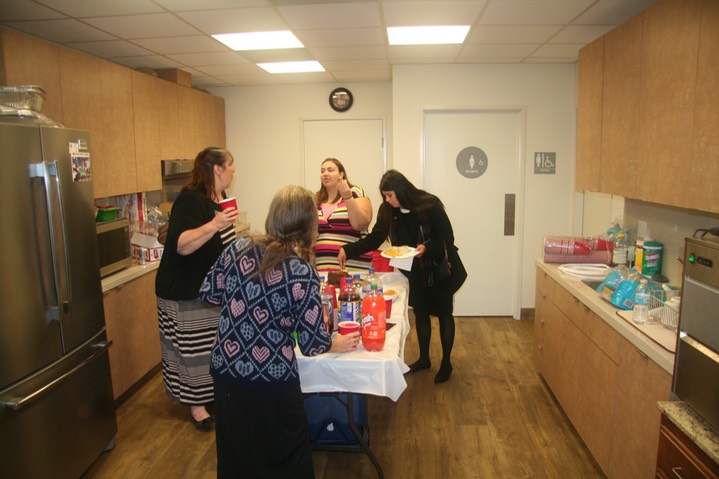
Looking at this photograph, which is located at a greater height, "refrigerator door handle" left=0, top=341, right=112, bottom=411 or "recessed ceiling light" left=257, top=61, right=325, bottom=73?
"recessed ceiling light" left=257, top=61, right=325, bottom=73

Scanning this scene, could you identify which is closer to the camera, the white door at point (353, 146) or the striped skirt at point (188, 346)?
the striped skirt at point (188, 346)

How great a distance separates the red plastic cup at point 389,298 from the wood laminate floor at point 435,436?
A: 33.2 inches


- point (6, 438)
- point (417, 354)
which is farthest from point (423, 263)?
point (6, 438)

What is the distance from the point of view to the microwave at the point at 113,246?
121 inches

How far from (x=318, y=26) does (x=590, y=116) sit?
184 cm

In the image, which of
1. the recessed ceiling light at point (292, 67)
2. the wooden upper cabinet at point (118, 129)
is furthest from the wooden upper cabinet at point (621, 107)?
the wooden upper cabinet at point (118, 129)

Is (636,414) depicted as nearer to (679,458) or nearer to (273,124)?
(679,458)

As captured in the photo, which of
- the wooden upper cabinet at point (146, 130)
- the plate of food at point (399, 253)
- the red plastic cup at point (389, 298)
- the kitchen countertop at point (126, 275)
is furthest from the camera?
the wooden upper cabinet at point (146, 130)

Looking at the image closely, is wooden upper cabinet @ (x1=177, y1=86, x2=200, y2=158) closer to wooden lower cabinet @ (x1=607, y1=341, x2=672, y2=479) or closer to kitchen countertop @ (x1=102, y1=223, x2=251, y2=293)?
kitchen countertop @ (x1=102, y1=223, x2=251, y2=293)

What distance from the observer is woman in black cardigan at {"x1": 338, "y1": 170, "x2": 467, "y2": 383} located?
3154 millimetres

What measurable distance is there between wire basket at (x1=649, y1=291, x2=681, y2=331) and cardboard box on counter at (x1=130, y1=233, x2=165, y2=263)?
3.13 m

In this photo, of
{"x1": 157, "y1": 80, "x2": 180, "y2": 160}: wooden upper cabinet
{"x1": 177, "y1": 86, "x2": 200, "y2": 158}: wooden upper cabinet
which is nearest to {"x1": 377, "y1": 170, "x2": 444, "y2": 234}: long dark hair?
{"x1": 157, "y1": 80, "x2": 180, "y2": 160}: wooden upper cabinet

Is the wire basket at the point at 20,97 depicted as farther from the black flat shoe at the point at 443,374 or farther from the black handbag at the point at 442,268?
the black flat shoe at the point at 443,374

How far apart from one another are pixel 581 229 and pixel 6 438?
454 centimetres
